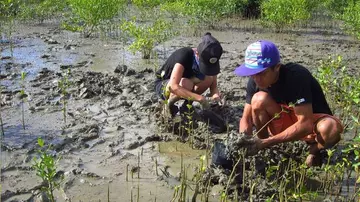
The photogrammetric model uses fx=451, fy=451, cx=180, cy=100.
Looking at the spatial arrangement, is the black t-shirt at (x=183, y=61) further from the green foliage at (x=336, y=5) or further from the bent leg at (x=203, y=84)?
the green foliage at (x=336, y=5)

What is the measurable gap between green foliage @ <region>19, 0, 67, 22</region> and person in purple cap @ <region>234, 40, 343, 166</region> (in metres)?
9.73

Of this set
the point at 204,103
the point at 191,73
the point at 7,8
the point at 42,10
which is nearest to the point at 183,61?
the point at 191,73

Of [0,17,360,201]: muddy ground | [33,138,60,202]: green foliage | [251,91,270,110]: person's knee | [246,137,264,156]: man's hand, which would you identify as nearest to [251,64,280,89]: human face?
[251,91,270,110]: person's knee

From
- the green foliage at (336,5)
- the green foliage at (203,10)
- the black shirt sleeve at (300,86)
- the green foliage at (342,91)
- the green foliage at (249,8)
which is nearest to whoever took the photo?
the black shirt sleeve at (300,86)

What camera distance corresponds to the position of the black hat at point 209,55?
486cm

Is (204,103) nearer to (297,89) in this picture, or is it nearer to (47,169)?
(297,89)

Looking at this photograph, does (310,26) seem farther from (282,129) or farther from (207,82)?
(282,129)

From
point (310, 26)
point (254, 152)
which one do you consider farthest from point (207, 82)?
point (310, 26)

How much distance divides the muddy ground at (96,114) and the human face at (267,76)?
102 cm

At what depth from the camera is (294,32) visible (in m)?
12.2

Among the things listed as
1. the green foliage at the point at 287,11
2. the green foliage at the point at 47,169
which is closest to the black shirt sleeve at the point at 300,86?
the green foliage at the point at 47,169

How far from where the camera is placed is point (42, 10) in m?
12.8

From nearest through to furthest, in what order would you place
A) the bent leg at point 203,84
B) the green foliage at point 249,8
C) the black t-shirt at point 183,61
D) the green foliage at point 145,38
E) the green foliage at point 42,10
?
the black t-shirt at point 183,61 → the bent leg at point 203,84 → the green foliage at point 145,38 → the green foliage at point 42,10 → the green foliage at point 249,8

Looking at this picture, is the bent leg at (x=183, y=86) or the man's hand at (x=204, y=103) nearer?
the man's hand at (x=204, y=103)
